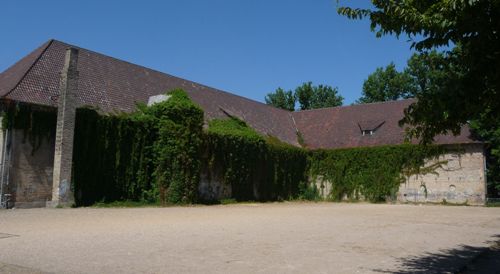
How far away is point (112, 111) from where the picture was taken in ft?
82.7

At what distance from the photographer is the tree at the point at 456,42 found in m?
5.02

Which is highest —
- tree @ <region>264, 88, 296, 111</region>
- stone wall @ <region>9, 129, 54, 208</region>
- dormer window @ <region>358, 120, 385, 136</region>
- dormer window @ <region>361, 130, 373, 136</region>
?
tree @ <region>264, 88, 296, 111</region>

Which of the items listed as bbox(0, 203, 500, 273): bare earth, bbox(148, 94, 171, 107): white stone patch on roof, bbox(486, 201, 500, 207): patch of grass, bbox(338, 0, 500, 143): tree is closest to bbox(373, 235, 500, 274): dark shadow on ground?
bbox(0, 203, 500, 273): bare earth

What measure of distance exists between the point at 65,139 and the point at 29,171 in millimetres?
2350

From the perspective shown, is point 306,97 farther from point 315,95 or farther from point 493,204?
point 493,204

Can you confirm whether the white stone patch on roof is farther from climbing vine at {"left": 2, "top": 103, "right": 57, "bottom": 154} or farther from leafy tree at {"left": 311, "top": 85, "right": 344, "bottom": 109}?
leafy tree at {"left": 311, "top": 85, "right": 344, "bottom": 109}

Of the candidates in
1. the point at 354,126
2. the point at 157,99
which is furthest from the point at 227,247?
the point at 354,126

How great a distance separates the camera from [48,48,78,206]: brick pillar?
20.9 metres

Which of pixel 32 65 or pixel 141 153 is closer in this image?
pixel 32 65

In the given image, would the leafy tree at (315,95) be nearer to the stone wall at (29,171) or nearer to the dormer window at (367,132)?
the dormer window at (367,132)

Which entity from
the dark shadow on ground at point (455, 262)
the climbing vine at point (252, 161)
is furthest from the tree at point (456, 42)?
the climbing vine at point (252, 161)

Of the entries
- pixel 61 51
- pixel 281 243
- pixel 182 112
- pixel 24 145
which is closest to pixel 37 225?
pixel 281 243

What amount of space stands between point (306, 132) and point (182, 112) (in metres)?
17.7

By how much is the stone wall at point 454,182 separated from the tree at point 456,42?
94.5 ft
